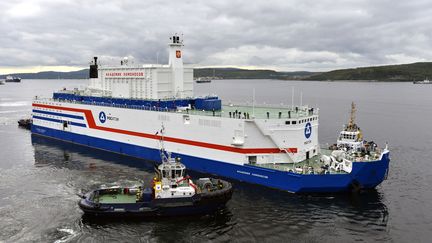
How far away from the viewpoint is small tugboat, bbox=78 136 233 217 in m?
25.4

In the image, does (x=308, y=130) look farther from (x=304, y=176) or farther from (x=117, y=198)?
(x=117, y=198)

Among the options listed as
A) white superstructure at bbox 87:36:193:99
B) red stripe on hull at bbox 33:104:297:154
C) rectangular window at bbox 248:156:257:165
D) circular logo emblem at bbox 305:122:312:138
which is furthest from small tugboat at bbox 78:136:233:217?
white superstructure at bbox 87:36:193:99

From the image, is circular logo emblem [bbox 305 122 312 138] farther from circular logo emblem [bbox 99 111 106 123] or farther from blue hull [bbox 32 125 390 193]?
circular logo emblem [bbox 99 111 106 123]

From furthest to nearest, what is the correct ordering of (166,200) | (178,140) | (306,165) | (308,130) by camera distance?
1. (178,140)
2. (308,130)
3. (306,165)
4. (166,200)

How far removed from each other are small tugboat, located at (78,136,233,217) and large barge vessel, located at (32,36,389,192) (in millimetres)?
6305

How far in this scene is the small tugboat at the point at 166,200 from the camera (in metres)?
25.4

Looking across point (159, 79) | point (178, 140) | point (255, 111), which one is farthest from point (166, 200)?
point (159, 79)

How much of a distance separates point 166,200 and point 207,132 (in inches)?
417

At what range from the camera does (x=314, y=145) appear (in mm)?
34906

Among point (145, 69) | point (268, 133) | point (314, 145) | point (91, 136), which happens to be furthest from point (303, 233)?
point (91, 136)

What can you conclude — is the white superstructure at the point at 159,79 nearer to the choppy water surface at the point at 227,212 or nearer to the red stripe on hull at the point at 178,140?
the red stripe on hull at the point at 178,140

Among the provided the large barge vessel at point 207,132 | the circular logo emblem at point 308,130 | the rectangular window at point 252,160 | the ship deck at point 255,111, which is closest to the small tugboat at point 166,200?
the rectangular window at point 252,160

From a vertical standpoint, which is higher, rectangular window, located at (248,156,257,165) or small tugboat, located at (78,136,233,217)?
rectangular window, located at (248,156,257,165)

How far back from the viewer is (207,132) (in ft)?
114
